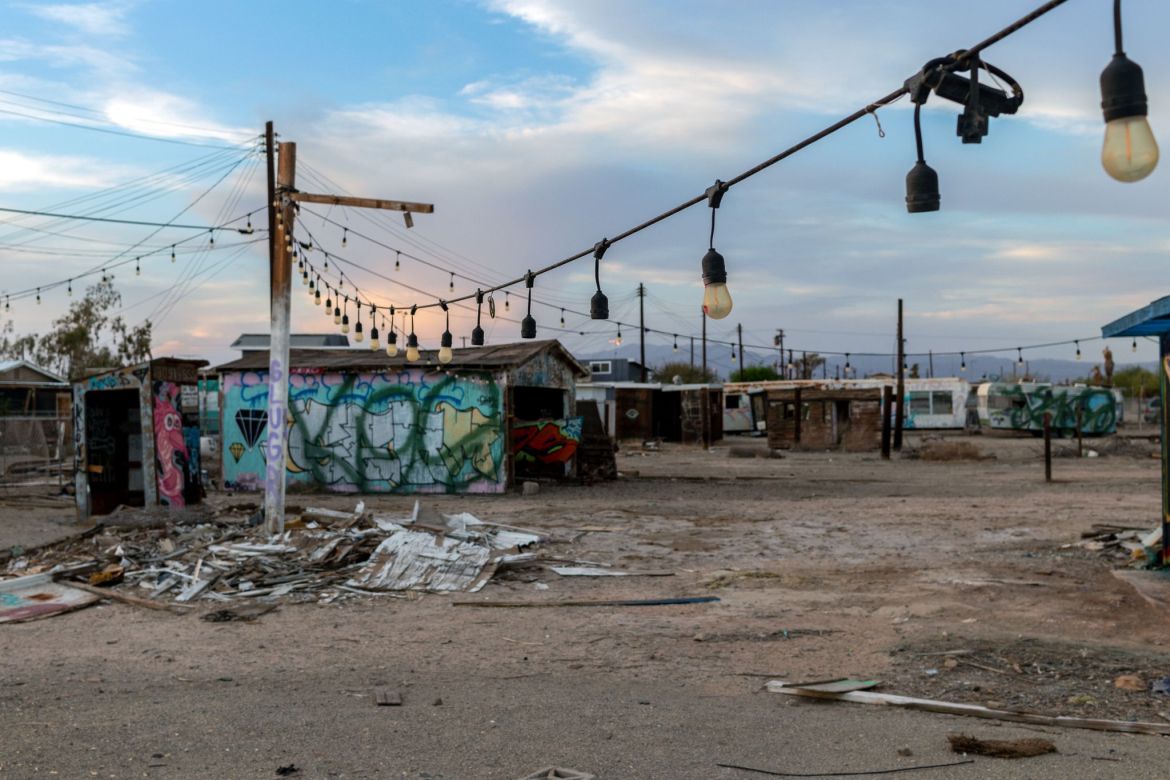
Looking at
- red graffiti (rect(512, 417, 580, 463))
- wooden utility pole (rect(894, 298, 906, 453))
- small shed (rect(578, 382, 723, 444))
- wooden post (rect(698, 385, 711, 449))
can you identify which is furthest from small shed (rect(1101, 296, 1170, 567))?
small shed (rect(578, 382, 723, 444))

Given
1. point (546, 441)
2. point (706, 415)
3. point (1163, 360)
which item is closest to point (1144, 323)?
Answer: point (1163, 360)

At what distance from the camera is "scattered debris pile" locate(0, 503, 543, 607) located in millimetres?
10922

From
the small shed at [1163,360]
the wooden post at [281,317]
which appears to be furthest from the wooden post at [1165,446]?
the wooden post at [281,317]

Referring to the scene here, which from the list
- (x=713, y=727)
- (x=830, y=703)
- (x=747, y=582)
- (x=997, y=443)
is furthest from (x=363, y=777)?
(x=997, y=443)

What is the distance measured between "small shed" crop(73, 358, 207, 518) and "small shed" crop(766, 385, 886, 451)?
2672 centimetres

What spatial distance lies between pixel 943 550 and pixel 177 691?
31.0ft

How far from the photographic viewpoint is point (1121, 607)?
359 inches

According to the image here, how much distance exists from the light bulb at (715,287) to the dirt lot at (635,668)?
8.24 ft

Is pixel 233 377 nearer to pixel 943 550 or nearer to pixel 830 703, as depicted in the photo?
pixel 943 550

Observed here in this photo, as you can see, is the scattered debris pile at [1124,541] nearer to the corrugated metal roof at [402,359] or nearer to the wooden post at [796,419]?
the corrugated metal roof at [402,359]

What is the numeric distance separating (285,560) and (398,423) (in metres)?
10.1

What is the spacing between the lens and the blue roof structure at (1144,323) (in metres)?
9.46

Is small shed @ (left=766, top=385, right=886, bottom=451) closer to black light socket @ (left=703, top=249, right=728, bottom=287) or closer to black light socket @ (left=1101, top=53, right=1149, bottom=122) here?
black light socket @ (left=703, top=249, right=728, bottom=287)

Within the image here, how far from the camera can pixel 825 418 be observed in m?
39.0
